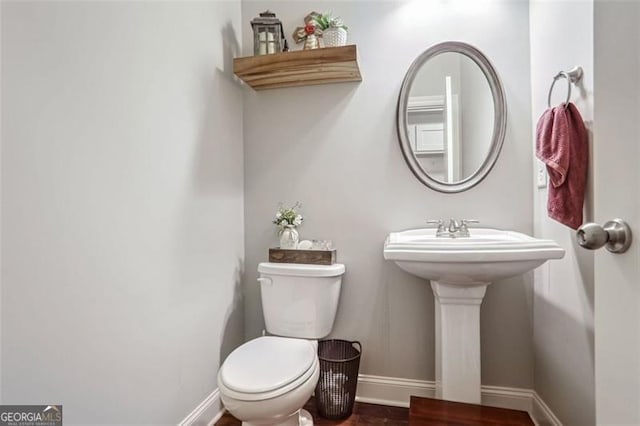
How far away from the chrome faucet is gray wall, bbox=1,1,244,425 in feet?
3.70

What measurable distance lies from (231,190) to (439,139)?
3.83 ft

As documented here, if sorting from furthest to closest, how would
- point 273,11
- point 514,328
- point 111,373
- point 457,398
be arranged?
1. point 273,11
2. point 514,328
3. point 457,398
4. point 111,373

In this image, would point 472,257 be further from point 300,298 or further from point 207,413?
point 207,413

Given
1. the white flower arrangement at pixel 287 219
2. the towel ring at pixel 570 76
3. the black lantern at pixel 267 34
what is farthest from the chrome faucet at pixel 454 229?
the black lantern at pixel 267 34

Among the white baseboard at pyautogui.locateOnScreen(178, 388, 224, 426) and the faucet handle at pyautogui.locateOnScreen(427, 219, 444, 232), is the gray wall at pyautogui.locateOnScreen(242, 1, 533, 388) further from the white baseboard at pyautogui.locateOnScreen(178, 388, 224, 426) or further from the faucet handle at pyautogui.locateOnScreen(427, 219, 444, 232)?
the white baseboard at pyautogui.locateOnScreen(178, 388, 224, 426)

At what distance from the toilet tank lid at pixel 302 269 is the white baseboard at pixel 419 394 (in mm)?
641

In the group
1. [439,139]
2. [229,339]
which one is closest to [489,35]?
[439,139]

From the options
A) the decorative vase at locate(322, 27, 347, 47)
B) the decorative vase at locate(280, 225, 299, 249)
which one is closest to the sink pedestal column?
the decorative vase at locate(280, 225, 299, 249)

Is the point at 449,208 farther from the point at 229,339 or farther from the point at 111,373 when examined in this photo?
the point at 111,373

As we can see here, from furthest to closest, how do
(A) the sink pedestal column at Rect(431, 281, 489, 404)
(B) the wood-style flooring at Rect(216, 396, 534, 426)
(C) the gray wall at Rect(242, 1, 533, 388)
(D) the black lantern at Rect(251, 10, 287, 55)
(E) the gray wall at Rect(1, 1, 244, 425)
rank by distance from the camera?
1. (D) the black lantern at Rect(251, 10, 287, 55)
2. (C) the gray wall at Rect(242, 1, 533, 388)
3. (A) the sink pedestal column at Rect(431, 281, 489, 404)
4. (B) the wood-style flooring at Rect(216, 396, 534, 426)
5. (E) the gray wall at Rect(1, 1, 244, 425)

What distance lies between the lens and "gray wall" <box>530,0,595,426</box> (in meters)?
1.09

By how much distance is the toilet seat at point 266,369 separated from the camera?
1068mm

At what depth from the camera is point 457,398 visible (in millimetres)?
1343

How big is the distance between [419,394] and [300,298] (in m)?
0.83
